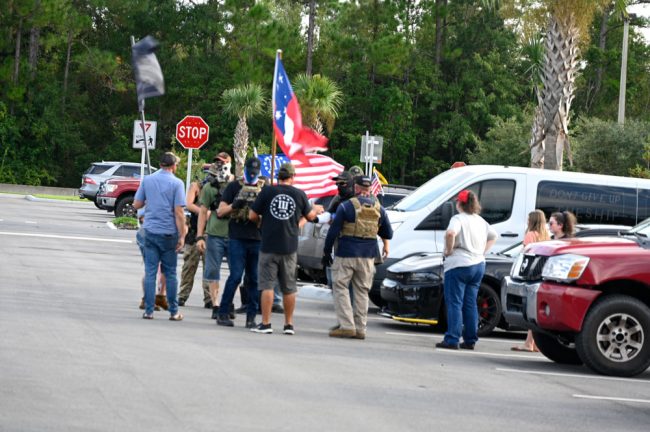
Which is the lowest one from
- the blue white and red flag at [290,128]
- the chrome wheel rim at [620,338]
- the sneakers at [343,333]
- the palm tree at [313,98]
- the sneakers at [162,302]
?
the sneakers at [343,333]

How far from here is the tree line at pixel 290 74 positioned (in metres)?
64.0

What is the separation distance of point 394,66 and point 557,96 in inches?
1489

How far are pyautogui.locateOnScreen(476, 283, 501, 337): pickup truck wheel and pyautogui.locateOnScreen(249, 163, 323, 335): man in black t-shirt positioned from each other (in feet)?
8.59

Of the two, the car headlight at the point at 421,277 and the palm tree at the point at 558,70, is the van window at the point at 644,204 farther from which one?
the palm tree at the point at 558,70

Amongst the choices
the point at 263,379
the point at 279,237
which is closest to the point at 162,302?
the point at 279,237

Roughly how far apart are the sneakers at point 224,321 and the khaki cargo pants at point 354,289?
120 centimetres

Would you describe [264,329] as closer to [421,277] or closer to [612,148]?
[421,277]

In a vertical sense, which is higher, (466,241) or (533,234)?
(533,234)

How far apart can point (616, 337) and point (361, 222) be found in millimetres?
3349

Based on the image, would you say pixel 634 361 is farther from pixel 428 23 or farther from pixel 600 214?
pixel 428 23

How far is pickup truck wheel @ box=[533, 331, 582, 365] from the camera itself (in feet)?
43.5

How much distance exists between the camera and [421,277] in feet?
50.3

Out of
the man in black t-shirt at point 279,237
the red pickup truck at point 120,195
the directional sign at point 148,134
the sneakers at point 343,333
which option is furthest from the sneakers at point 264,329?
the red pickup truck at point 120,195

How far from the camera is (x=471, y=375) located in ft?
37.0
